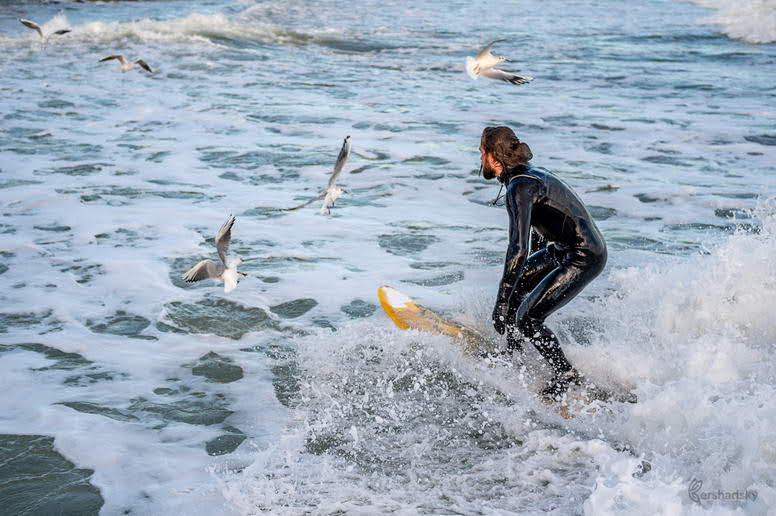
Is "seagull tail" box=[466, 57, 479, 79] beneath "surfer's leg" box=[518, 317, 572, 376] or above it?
above

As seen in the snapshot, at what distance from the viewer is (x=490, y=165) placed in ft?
15.2

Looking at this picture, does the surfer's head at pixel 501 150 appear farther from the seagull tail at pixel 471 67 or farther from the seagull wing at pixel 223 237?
the seagull wing at pixel 223 237

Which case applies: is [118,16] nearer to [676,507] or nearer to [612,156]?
[612,156]

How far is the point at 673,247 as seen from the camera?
7.63 m

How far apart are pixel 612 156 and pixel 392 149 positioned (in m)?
3.12

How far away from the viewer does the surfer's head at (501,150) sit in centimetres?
454

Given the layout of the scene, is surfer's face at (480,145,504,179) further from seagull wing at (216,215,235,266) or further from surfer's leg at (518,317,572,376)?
seagull wing at (216,215,235,266)

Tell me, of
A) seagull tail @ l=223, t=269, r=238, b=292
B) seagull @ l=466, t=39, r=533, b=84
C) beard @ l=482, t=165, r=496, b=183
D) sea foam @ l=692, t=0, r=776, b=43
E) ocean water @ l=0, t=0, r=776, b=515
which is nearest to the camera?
ocean water @ l=0, t=0, r=776, b=515

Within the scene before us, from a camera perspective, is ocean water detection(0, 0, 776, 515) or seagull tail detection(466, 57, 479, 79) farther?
seagull tail detection(466, 57, 479, 79)

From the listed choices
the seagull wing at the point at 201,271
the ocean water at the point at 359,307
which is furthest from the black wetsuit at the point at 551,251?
the seagull wing at the point at 201,271

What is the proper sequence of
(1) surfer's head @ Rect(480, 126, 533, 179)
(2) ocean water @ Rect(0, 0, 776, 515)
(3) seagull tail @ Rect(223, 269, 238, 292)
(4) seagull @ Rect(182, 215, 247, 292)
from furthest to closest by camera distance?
1. (3) seagull tail @ Rect(223, 269, 238, 292)
2. (4) seagull @ Rect(182, 215, 247, 292)
3. (1) surfer's head @ Rect(480, 126, 533, 179)
4. (2) ocean water @ Rect(0, 0, 776, 515)

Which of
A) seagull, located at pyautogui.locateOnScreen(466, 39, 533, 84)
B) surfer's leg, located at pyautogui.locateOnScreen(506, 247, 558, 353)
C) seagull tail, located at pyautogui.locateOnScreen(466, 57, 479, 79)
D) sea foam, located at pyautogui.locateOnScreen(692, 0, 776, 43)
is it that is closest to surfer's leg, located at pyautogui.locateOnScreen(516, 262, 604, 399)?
surfer's leg, located at pyautogui.locateOnScreen(506, 247, 558, 353)

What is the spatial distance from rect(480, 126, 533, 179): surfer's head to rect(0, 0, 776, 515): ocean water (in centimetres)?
126

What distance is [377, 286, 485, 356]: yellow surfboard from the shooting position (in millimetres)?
5500
